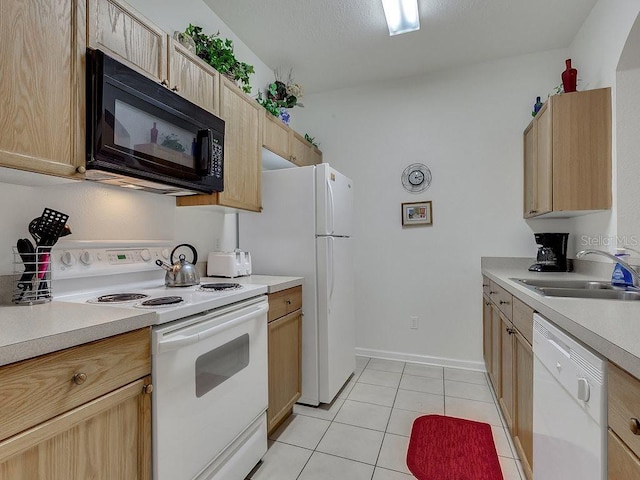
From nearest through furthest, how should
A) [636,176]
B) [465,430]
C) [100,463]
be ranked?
[100,463], [636,176], [465,430]

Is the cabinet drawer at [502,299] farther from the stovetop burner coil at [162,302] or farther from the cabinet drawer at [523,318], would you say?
the stovetop burner coil at [162,302]

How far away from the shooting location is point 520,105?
289cm

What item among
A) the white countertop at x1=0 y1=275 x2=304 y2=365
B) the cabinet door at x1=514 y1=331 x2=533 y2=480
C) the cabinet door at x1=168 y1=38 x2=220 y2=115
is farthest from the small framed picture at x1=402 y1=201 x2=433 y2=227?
the white countertop at x1=0 y1=275 x2=304 y2=365

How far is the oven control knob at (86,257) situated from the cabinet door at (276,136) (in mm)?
1308

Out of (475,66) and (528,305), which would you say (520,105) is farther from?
(528,305)

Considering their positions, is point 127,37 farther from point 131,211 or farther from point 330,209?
point 330,209

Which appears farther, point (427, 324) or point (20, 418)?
point (427, 324)

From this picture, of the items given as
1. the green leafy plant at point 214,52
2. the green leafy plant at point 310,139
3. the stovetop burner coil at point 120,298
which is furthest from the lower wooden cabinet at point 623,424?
the green leafy plant at point 310,139

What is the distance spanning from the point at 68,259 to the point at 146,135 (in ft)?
2.08

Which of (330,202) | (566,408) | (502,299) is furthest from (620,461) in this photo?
(330,202)

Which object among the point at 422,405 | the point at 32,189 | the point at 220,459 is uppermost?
the point at 32,189

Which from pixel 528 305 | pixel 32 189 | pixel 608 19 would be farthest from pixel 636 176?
pixel 32 189

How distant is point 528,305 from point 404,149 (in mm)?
2107

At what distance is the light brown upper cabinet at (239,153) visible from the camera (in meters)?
1.97
